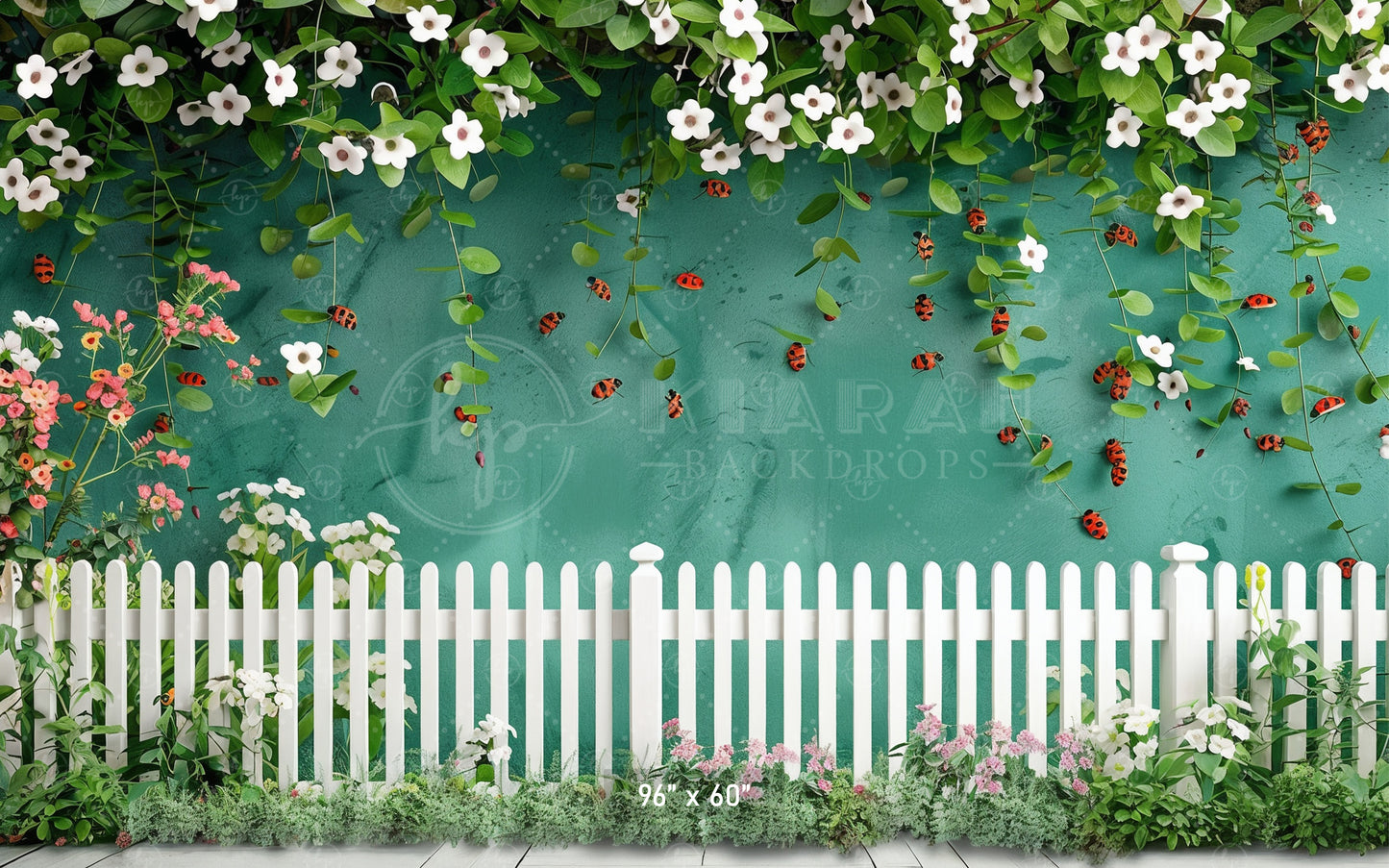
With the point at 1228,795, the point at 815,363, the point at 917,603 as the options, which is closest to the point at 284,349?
the point at 815,363

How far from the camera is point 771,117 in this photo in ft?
8.44

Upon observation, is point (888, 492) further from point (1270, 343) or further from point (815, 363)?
point (1270, 343)

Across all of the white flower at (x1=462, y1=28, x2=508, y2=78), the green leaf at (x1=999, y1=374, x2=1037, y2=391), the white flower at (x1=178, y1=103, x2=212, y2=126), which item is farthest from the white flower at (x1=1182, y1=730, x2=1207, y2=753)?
the white flower at (x1=178, y1=103, x2=212, y2=126)

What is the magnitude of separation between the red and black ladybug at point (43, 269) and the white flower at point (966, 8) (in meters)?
3.19

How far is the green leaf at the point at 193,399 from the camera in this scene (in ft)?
9.47

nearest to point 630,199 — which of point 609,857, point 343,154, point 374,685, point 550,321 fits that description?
point 550,321

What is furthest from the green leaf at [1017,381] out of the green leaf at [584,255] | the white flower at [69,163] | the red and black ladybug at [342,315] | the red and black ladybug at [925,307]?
the white flower at [69,163]

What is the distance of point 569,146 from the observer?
9.98 ft

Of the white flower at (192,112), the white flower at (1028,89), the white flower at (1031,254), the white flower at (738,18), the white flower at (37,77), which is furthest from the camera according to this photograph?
the white flower at (1031,254)

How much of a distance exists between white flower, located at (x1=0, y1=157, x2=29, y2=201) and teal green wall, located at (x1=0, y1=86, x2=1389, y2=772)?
0.32 m

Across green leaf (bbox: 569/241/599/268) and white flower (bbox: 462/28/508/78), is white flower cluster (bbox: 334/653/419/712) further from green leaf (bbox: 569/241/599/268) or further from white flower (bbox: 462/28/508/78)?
white flower (bbox: 462/28/508/78)

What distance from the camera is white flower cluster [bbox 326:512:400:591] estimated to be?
2791 millimetres

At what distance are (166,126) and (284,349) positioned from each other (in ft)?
4.02

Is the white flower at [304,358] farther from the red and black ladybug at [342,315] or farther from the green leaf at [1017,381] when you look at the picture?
the green leaf at [1017,381]
